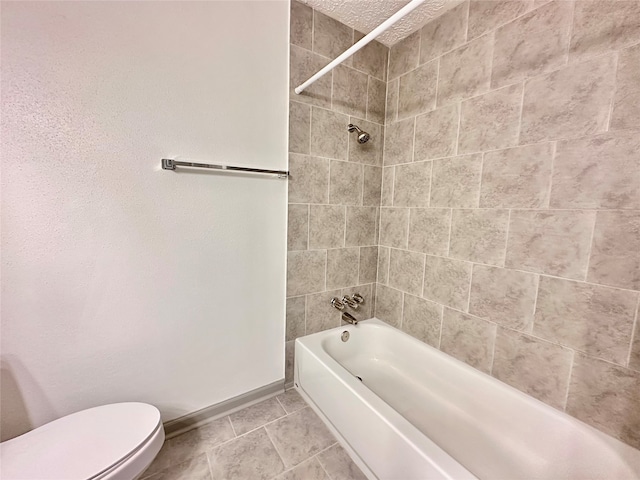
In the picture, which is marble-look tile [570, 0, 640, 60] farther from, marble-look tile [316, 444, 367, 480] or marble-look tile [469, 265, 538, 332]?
marble-look tile [316, 444, 367, 480]

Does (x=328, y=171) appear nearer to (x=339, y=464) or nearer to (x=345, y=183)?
(x=345, y=183)

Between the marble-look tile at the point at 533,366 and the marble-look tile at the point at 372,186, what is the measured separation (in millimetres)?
1070

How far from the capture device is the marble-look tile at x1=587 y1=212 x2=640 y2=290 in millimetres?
897

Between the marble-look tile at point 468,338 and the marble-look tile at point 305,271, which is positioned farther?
the marble-look tile at point 305,271

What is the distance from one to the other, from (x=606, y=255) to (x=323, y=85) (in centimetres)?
158

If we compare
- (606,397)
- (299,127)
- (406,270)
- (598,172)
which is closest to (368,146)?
(299,127)

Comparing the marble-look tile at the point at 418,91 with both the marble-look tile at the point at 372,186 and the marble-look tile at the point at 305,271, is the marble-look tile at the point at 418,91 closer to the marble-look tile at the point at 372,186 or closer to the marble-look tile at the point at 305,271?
the marble-look tile at the point at 372,186

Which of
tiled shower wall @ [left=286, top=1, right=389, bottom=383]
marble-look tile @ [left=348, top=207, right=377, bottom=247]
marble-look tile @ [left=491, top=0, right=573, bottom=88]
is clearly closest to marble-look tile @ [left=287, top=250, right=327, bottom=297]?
tiled shower wall @ [left=286, top=1, right=389, bottom=383]

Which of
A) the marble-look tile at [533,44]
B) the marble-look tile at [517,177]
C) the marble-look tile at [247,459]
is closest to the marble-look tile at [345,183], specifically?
the marble-look tile at [517,177]

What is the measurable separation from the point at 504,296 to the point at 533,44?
115cm

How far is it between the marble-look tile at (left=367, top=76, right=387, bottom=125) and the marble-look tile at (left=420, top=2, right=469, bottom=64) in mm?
299

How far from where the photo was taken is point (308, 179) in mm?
1546

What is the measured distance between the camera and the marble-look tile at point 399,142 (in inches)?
65.2

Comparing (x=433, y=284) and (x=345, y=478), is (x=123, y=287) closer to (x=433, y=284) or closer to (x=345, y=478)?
(x=345, y=478)
